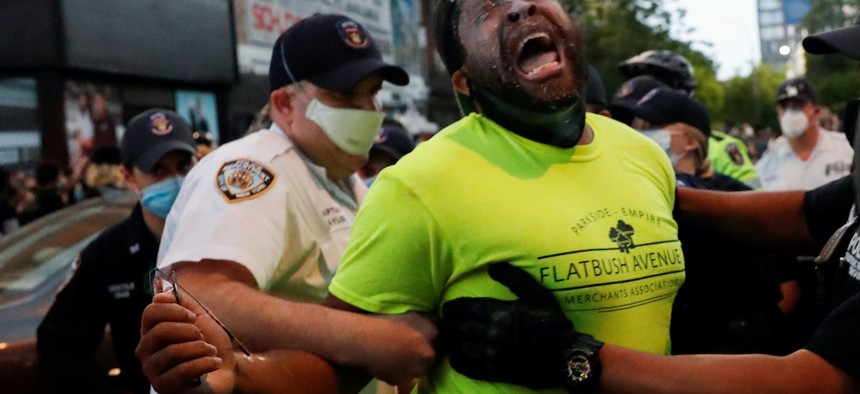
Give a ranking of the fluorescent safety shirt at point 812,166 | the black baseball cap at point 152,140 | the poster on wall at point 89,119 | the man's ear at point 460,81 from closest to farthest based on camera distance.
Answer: the man's ear at point 460,81
the black baseball cap at point 152,140
the fluorescent safety shirt at point 812,166
the poster on wall at point 89,119

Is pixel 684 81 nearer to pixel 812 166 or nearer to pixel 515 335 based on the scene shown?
pixel 812 166

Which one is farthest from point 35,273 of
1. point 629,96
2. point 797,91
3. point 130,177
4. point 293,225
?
point 797,91

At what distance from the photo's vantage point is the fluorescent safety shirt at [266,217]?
2.77 metres

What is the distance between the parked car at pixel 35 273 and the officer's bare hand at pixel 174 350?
2.73 meters

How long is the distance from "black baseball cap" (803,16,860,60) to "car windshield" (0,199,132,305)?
396cm

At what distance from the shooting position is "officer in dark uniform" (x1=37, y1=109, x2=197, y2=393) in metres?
4.08

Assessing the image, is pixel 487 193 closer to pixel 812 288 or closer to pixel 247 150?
pixel 247 150

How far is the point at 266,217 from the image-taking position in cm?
285

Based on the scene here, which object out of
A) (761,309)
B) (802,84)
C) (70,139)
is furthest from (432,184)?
(70,139)

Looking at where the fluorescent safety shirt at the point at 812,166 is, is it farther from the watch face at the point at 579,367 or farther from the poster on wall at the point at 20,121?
the poster on wall at the point at 20,121

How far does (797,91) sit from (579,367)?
6067mm

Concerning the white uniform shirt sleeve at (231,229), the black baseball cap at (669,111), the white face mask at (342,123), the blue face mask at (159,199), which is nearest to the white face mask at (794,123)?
the black baseball cap at (669,111)

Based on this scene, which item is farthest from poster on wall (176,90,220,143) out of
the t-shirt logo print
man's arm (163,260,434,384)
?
the t-shirt logo print

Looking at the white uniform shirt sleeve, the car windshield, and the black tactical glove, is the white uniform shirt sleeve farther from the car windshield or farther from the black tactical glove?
the car windshield
